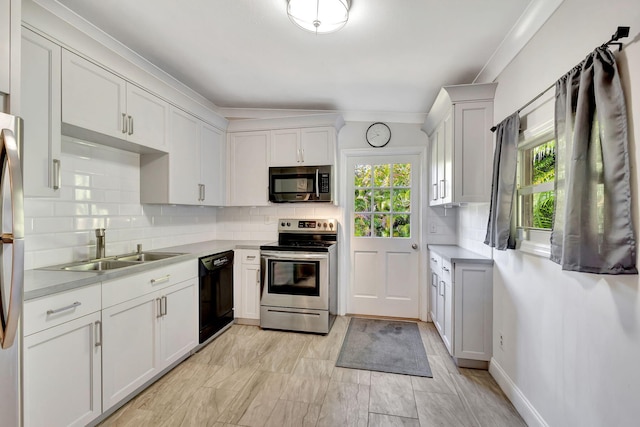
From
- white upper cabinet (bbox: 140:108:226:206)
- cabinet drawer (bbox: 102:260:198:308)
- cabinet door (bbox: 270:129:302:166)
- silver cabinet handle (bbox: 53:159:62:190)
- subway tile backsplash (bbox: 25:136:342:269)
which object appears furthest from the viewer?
cabinet door (bbox: 270:129:302:166)

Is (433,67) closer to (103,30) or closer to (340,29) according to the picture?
(340,29)

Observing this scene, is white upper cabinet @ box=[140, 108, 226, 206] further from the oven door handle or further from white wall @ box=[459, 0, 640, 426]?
white wall @ box=[459, 0, 640, 426]

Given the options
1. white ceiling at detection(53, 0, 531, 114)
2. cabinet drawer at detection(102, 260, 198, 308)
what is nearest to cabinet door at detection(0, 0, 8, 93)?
white ceiling at detection(53, 0, 531, 114)

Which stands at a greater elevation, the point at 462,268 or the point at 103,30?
the point at 103,30

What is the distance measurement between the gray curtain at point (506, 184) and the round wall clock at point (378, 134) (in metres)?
1.55

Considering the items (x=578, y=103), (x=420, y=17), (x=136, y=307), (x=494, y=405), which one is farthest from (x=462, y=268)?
(x=136, y=307)

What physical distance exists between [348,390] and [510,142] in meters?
2.12

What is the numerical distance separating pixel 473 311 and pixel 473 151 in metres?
1.35

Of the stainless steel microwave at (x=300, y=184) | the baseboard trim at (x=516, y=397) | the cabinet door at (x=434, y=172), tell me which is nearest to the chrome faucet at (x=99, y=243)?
the stainless steel microwave at (x=300, y=184)

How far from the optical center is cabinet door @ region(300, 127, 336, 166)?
10.9 ft

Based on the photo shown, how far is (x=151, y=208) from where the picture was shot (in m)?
2.78

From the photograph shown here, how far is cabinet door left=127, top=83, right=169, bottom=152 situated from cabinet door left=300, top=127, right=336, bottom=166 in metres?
1.44

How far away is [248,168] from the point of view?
3531 mm

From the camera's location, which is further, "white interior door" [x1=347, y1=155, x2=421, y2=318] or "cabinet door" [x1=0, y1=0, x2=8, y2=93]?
"white interior door" [x1=347, y1=155, x2=421, y2=318]
